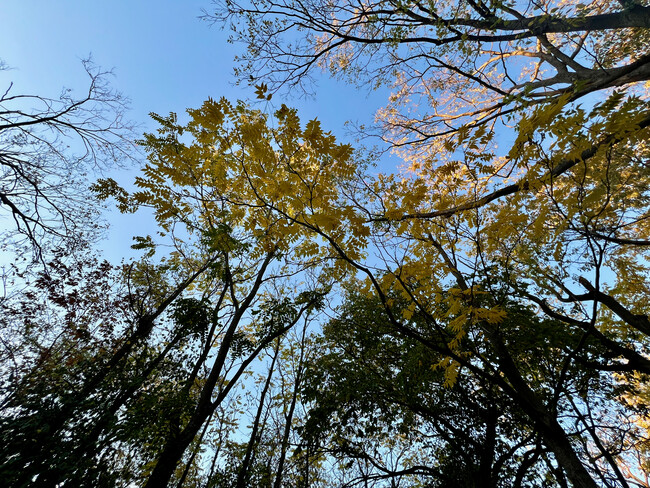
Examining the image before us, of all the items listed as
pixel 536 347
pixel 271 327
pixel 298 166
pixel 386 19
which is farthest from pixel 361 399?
pixel 386 19

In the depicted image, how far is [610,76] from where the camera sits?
411 centimetres

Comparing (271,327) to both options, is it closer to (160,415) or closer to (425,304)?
(160,415)

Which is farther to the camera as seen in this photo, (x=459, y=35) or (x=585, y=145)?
(x=459, y=35)

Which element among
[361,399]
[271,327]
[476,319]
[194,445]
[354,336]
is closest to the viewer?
[476,319]

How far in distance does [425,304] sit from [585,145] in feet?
7.20

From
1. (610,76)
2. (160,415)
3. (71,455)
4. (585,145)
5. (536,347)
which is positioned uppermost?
(610,76)

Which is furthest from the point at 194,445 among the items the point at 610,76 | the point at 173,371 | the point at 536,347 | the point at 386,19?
the point at 610,76

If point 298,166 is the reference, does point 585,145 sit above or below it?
below

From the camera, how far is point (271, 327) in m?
5.59

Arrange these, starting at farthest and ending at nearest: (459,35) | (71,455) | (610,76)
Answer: (459,35) < (610,76) < (71,455)

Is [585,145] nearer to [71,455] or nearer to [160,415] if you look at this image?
[71,455]

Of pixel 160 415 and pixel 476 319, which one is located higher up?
pixel 476 319

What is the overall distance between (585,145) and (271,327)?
5.21 meters

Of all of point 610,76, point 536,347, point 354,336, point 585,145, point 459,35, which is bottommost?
point 585,145
